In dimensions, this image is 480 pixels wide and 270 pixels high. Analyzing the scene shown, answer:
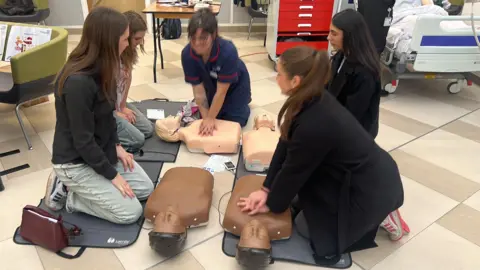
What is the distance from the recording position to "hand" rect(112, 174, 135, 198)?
6.18ft

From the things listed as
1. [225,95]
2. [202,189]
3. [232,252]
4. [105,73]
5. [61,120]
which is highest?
[105,73]

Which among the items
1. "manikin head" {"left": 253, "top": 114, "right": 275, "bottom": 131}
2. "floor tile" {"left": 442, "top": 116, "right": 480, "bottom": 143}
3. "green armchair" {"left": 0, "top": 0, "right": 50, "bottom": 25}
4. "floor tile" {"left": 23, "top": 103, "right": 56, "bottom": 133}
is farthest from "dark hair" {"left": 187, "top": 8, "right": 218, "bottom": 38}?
"green armchair" {"left": 0, "top": 0, "right": 50, "bottom": 25}

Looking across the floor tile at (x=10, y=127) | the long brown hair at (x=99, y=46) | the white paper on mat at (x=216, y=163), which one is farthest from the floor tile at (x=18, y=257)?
the floor tile at (x=10, y=127)

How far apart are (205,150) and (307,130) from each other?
1.19m

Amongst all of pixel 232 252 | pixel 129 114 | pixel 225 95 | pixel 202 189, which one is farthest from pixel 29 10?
pixel 232 252

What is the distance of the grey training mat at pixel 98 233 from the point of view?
1.81 m

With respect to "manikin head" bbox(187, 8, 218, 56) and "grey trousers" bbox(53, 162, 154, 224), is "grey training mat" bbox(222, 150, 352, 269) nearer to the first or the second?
"grey trousers" bbox(53, 162, 154, 224)

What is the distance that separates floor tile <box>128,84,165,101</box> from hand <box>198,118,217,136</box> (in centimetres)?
111

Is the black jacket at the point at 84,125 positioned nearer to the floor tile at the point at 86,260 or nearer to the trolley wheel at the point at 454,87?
the floor tile at the point at 86,260

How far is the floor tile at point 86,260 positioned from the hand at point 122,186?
0.28 metres

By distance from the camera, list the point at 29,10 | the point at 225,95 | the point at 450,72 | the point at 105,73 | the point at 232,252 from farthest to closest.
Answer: the point at 29,10
the point at 450,72
the point at 225,95
the point at 232,252
the point at 105,73

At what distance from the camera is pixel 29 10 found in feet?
15.5

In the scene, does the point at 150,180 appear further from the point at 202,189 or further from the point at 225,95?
the point at 225,95

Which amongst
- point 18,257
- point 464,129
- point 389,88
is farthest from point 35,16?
point 464,129
